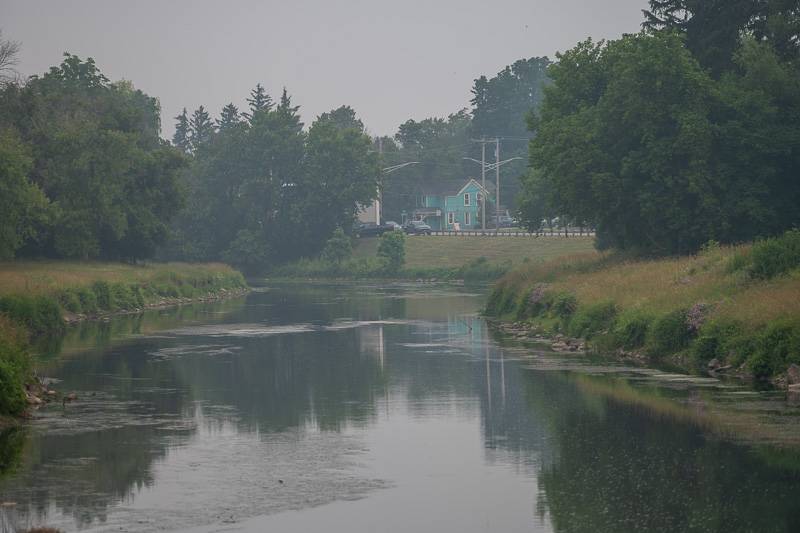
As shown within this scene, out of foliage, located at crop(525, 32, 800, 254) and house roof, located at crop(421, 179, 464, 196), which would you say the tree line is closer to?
foliage, located at crop(525, 32, 800, 254)

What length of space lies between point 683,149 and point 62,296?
101ft

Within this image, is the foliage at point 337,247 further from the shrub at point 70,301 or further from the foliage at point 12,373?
the foliage at point 12,373

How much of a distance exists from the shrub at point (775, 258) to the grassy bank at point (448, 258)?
68.3 m

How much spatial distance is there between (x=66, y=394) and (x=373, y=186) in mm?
105123

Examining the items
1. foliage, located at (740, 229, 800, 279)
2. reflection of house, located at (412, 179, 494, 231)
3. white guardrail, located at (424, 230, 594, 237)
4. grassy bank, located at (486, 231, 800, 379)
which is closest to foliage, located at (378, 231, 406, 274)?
white guardrail, located at (424, 230, 594, 237)

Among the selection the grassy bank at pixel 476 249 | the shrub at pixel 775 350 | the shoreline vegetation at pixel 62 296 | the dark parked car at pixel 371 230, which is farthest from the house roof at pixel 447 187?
the shrub at pixel 775 350

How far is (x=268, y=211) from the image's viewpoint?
13725 centimetres

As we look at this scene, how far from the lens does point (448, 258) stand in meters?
124

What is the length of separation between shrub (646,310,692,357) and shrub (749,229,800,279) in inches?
126

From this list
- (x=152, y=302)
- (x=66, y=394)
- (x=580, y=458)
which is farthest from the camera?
(x=152, y=302)

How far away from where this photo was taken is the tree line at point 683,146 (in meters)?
56.1

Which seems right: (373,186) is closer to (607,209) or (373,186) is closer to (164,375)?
(607,209)

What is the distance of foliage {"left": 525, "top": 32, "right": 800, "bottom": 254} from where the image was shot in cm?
5600

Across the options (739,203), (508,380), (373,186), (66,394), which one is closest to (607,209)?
(739,203)
